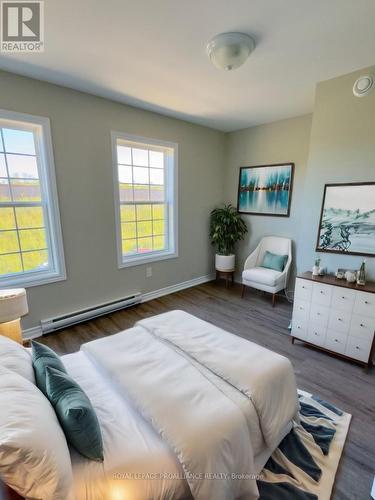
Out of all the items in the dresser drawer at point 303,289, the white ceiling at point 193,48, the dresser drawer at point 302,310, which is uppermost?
the white ceiling at point 193,48

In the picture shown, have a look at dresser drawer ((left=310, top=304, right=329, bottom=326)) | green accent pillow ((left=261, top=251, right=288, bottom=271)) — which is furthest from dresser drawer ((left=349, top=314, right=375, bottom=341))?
green accent pillow ((left=261, top=251, right=288, bottom=271))

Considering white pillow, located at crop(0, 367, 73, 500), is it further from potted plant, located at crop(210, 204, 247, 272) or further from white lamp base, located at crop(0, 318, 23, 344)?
potted plant, located at crop(210, 204, 247, 272)

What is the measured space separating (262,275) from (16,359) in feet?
9.78

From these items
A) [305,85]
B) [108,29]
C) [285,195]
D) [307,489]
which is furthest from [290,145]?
[307,489]

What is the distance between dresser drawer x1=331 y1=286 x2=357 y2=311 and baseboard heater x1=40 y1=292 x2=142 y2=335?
245 centimetres

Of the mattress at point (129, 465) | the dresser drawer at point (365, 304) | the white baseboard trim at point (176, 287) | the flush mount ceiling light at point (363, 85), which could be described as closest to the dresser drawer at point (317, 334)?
the dresser drawer at point (365, 304)

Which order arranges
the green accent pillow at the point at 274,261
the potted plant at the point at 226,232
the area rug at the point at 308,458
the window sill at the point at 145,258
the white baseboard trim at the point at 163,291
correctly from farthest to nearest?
the potted plant at the point at 226,232, the green accent pillow at the point at 274,261, the window sill at the point at 145,258, the white baseboard trim at the point at 163,291, the area rug at the point at 308,458

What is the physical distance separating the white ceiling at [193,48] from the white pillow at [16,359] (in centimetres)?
201

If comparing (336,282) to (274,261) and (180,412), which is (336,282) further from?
(180,412)

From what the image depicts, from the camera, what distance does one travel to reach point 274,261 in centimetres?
365

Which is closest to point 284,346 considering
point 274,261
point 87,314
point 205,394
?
point 274,261

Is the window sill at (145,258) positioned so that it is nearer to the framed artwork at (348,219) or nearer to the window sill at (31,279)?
the window sill at (31,279)

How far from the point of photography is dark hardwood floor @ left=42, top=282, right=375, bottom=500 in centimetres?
142

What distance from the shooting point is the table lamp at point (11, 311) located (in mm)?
1783
